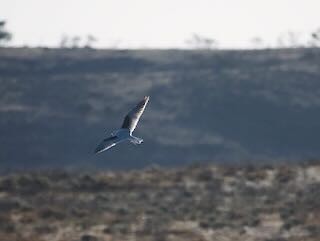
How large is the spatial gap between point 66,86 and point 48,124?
6.94 metres

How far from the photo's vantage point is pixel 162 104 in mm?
88562

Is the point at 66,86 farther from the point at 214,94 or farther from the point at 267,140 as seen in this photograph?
the point at 267,140

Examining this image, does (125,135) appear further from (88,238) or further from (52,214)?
(52,214)

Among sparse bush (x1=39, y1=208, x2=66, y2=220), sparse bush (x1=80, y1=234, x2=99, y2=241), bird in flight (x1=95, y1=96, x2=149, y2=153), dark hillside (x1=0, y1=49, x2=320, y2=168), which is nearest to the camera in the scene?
bird in flight (x1=95, y1=96, x2=149, y2=153)

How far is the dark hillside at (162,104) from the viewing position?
7931cm

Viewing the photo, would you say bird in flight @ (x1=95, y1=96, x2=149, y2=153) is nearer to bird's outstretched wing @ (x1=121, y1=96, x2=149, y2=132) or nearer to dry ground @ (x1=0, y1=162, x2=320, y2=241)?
bird's outstretched wing @ (x1=121, y1=96, x2=149, y2=132)

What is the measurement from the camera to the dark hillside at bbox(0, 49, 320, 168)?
79312 mm

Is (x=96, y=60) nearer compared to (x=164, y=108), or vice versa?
(x=164, y=108)

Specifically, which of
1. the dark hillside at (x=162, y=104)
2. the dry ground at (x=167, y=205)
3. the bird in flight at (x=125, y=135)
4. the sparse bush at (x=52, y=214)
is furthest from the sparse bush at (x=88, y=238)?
the dark hillside at (x=162, y=104)

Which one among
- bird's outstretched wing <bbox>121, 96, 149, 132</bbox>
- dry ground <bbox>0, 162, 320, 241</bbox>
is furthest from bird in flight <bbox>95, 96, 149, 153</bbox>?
dry ground <bbox>0, 162, 320, 241</bbox>

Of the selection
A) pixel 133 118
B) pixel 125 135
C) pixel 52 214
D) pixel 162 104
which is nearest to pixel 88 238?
pixel 52 214

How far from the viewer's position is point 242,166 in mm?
43438

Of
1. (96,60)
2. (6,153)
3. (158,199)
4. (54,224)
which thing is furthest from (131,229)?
(96,60)

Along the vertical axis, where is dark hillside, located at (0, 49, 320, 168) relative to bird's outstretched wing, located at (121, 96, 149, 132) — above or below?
above
